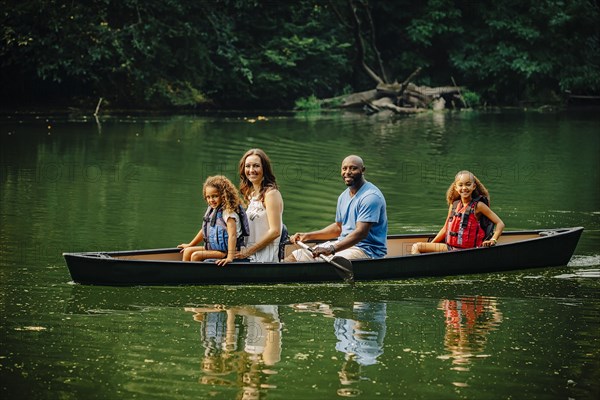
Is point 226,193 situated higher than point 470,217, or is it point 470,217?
point 226,193

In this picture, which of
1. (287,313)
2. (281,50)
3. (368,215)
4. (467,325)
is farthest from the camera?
(281,50)

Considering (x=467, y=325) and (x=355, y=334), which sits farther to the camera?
(x=467, y=325)

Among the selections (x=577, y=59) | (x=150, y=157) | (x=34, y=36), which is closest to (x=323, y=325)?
(x=150, y=157)

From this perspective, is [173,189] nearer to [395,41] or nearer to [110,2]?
[110,2]

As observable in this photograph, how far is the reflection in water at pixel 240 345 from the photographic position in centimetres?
712

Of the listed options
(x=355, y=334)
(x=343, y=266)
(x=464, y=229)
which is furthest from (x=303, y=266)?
(x=464, y=229)

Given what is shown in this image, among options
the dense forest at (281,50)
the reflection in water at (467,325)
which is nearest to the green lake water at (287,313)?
the reflection in water at (467,325)

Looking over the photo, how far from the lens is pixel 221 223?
32.5ft

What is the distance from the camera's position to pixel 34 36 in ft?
101

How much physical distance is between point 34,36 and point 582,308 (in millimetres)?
23788

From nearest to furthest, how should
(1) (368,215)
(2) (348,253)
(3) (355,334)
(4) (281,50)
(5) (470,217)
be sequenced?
(3) (355,334)
(1) (368,215)
(2) (348,253)
(5) (470,217)
(4) (281,50)

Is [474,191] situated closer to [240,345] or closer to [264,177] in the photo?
[264,177]

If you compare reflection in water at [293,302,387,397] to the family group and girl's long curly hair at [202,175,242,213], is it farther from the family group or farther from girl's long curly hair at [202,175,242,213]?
girl's long curly hair at [202,175,242,213]

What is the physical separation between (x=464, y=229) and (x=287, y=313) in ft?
7.54
